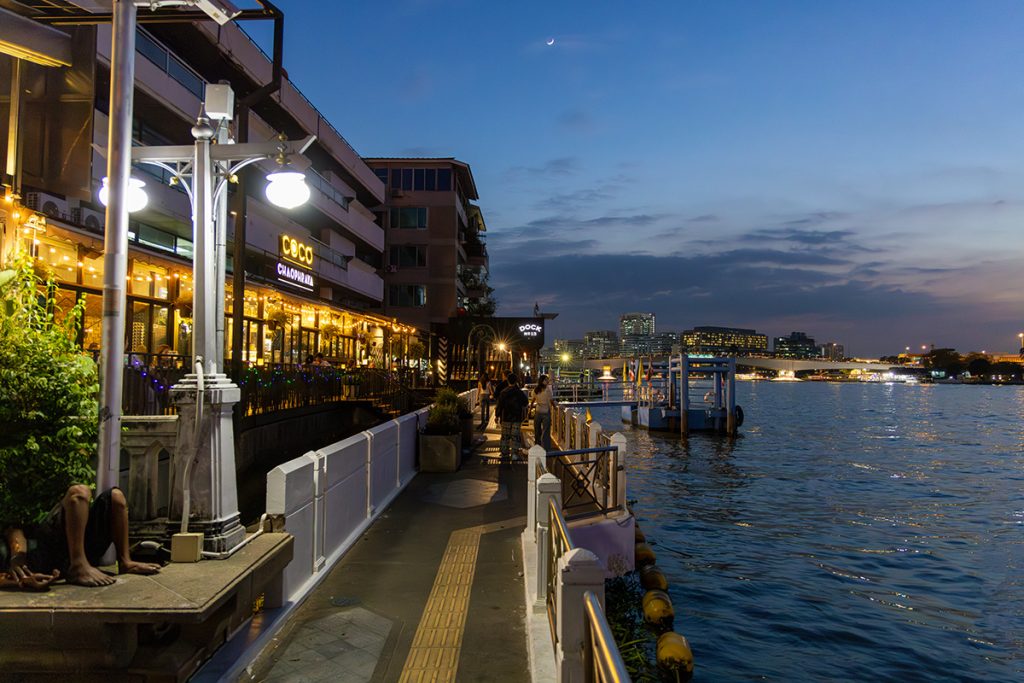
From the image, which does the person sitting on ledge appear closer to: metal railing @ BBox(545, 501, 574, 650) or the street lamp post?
the street lamp post

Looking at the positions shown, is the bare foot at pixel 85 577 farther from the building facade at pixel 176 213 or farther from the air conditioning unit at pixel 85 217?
the air conditioning unit at pixel 85 217

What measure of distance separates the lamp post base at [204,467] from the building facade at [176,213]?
5.66 ft

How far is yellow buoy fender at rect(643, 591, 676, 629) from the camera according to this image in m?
10.1

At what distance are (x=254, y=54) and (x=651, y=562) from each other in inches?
1161

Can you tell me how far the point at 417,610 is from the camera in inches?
258

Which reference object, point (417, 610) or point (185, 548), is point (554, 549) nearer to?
point (417, 610)

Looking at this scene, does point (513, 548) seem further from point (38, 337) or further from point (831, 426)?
point (831, 426)

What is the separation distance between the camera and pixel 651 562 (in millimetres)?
12578

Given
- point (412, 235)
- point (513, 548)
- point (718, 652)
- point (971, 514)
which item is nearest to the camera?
point (513, 548)

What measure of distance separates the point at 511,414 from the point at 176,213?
15328 mm

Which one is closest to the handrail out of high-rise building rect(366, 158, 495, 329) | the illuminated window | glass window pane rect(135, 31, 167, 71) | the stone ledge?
the stone ledge

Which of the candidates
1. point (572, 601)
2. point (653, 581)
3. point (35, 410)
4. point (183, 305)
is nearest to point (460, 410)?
point (653, 581)

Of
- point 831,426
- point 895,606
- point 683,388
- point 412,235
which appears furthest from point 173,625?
point 831,426

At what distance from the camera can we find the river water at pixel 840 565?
1009 centimetres
